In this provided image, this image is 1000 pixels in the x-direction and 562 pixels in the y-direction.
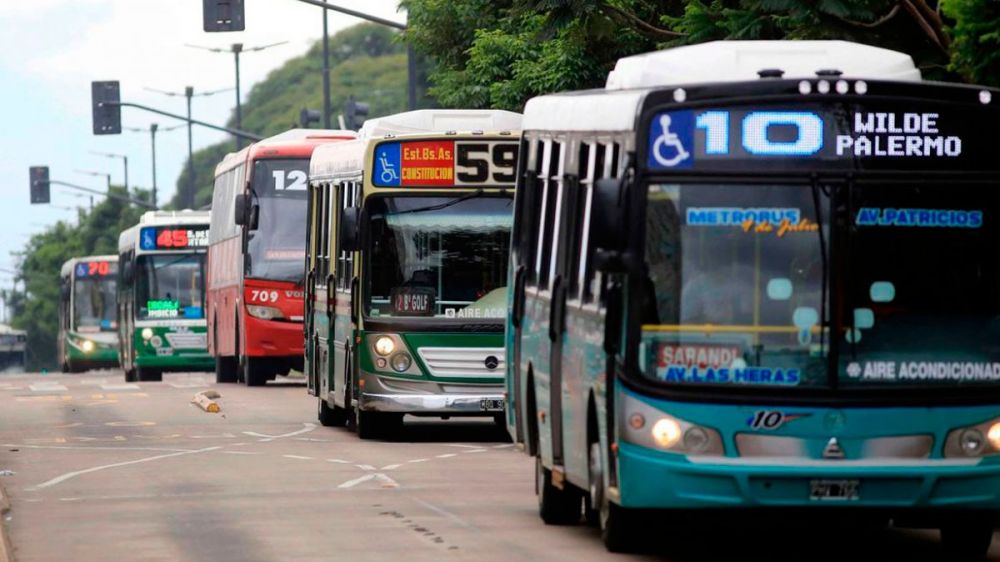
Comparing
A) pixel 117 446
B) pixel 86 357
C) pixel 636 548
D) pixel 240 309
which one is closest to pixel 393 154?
pixel 117 446

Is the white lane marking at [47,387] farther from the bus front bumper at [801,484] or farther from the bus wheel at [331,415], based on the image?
the bus front bumper at [801,484]

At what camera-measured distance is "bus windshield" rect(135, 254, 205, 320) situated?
49719mm

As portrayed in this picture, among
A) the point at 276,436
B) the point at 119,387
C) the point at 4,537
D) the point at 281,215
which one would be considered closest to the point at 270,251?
the point at 281,215

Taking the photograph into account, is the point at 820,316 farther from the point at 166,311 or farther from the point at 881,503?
the point at 166,311

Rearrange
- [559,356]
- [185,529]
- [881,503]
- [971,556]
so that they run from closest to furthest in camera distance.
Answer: [881,503] < [971,556] < [559,356] < [185,529]

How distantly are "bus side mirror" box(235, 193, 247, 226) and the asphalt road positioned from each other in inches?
363

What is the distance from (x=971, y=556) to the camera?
540 inches

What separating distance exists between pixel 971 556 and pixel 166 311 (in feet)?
122

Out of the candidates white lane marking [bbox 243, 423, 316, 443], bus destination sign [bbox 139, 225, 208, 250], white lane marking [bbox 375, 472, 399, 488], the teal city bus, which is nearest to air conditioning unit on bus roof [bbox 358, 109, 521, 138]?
white lane marking [bbox 243, 423, 316, 443]

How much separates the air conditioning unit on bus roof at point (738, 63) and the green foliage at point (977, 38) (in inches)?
110

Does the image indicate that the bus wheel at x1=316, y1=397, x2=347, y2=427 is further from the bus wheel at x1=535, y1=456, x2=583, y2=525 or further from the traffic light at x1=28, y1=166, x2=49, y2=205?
the traffic light at x1=28, y1=166, x2=49, y2=205

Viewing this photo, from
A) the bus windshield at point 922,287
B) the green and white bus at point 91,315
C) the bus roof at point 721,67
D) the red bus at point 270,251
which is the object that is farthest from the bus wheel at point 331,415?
the green and white bus at point 91,315

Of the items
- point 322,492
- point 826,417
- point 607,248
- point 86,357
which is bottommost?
point 86,357

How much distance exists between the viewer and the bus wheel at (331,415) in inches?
1085
